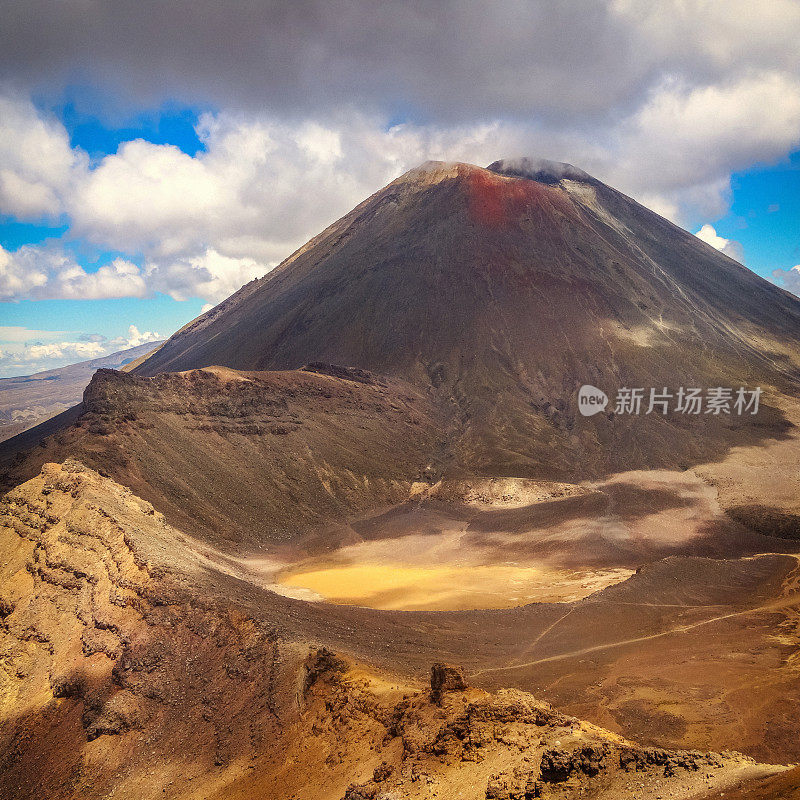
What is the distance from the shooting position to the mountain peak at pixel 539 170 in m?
97.1

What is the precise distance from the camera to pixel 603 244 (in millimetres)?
83312

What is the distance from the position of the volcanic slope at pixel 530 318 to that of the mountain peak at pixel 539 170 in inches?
12.7

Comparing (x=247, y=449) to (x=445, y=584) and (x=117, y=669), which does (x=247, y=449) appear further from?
(x=117, y=669)

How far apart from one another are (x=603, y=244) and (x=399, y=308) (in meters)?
31.2

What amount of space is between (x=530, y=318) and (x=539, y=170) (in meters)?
39.7

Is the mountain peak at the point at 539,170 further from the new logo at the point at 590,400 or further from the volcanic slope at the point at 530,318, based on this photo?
the new logo at the point at 590,400

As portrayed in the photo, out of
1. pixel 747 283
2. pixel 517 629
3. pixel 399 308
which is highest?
pixel 747 283

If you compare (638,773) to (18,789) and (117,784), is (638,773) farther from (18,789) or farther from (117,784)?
(18,789)

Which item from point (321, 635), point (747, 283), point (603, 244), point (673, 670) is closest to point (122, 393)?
point (321, 635)

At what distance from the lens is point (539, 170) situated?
9806cm

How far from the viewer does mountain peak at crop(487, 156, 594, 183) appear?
97125 millimetres

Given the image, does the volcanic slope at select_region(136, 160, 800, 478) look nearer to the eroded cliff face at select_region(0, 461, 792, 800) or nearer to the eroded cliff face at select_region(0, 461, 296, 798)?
the eroded cliff face at select_region(0, 461, 296, 798)

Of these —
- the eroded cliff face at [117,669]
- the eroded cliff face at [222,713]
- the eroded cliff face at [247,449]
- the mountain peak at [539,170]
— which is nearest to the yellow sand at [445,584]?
the eroded cliff face at [247,449]

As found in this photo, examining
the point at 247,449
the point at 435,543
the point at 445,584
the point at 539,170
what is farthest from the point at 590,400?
the point at 539,170
